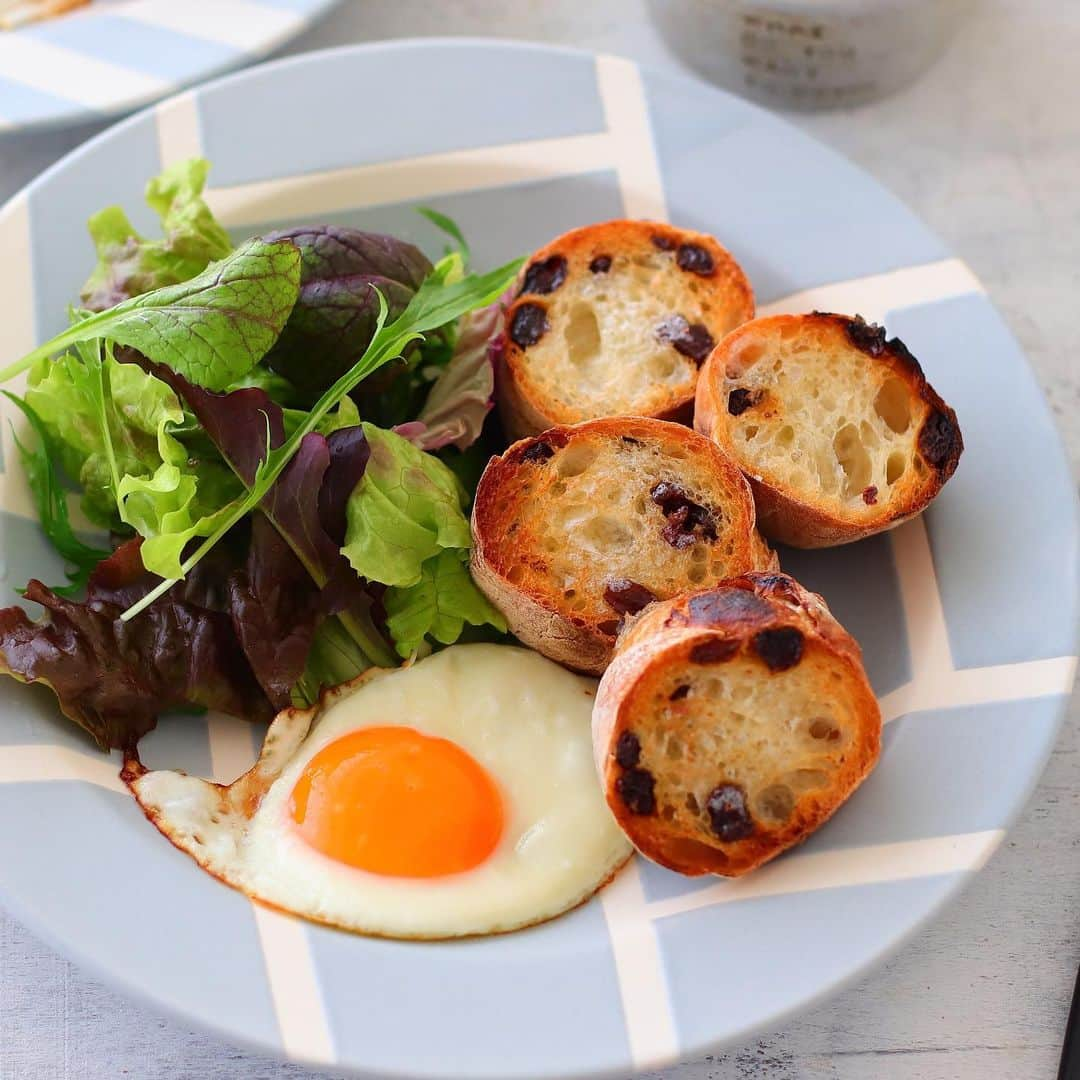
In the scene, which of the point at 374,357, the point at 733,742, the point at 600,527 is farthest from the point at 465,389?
the point at 733,742

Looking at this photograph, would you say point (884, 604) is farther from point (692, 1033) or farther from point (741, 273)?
point (692, 1033)

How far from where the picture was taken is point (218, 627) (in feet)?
8.69

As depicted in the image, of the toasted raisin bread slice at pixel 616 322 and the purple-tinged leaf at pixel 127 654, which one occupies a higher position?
the toasted raisin bread slice at pixel 616 322

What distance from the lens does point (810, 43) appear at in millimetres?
3596

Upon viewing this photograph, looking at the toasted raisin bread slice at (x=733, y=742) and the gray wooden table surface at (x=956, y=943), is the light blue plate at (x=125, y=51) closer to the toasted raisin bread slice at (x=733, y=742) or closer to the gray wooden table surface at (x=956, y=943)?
the gray wooden table surface at (x=956, y=943)

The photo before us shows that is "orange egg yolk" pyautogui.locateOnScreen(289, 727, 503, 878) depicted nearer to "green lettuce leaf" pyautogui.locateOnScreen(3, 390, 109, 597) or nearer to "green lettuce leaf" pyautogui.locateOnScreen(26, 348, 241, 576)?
"green lettuce leaf" pyautogui.locateOnScreen(26, 348, 241, 576)

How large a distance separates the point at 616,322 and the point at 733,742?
3.51ft

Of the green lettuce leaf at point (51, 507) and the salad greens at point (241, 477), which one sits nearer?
the salad greens at point (241, 477)

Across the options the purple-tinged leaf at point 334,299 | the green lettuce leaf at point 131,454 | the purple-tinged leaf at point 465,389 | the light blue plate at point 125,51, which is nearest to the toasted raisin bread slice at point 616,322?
the purple-tinged leaf at point 465,389

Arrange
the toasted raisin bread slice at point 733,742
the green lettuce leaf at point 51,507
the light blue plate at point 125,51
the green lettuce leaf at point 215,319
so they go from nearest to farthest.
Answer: the toasted raisin bread slice at point 733,742 → the green lettuce leaf at point 215,319 → the green lettuce leaf at point 51,507 → the light blue plate at point 125,51

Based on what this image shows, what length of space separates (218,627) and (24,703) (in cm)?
40

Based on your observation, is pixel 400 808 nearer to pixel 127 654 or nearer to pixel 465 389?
pixel 127 654

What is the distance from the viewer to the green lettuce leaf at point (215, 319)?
96.0 inches

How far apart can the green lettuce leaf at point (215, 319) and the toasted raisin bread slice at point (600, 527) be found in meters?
0.53
